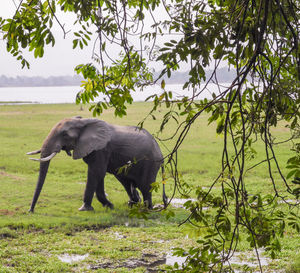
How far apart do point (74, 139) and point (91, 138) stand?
1.18 ft

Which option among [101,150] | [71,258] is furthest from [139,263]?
[101,150]

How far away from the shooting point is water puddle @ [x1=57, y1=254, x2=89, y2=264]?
767 centimetres

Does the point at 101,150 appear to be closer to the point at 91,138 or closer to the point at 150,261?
the point at 91,138

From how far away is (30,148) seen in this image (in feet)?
66.0

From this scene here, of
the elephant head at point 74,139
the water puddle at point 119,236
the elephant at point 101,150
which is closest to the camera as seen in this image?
the water puddle at point 119,236

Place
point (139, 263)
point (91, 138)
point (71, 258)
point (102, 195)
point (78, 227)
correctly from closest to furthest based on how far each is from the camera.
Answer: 1. point (139, 263)
2. point (71, 258)
3. point (78, 227)
4. point (91, 138)
5. point (102, 195)

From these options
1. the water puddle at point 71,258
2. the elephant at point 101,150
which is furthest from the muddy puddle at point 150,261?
the elephant at point 101,150

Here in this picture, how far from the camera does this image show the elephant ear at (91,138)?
34.6ft

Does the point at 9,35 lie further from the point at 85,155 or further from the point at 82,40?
the point at 85,155

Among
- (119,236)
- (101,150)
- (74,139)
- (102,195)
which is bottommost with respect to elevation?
(119,236)

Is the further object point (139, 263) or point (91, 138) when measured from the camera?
point (91, 138)

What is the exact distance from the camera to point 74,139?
35.1 feet

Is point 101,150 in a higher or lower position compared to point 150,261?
higher

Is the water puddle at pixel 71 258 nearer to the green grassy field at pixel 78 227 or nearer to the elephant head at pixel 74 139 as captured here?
the green grassy field at pixel 78 227
